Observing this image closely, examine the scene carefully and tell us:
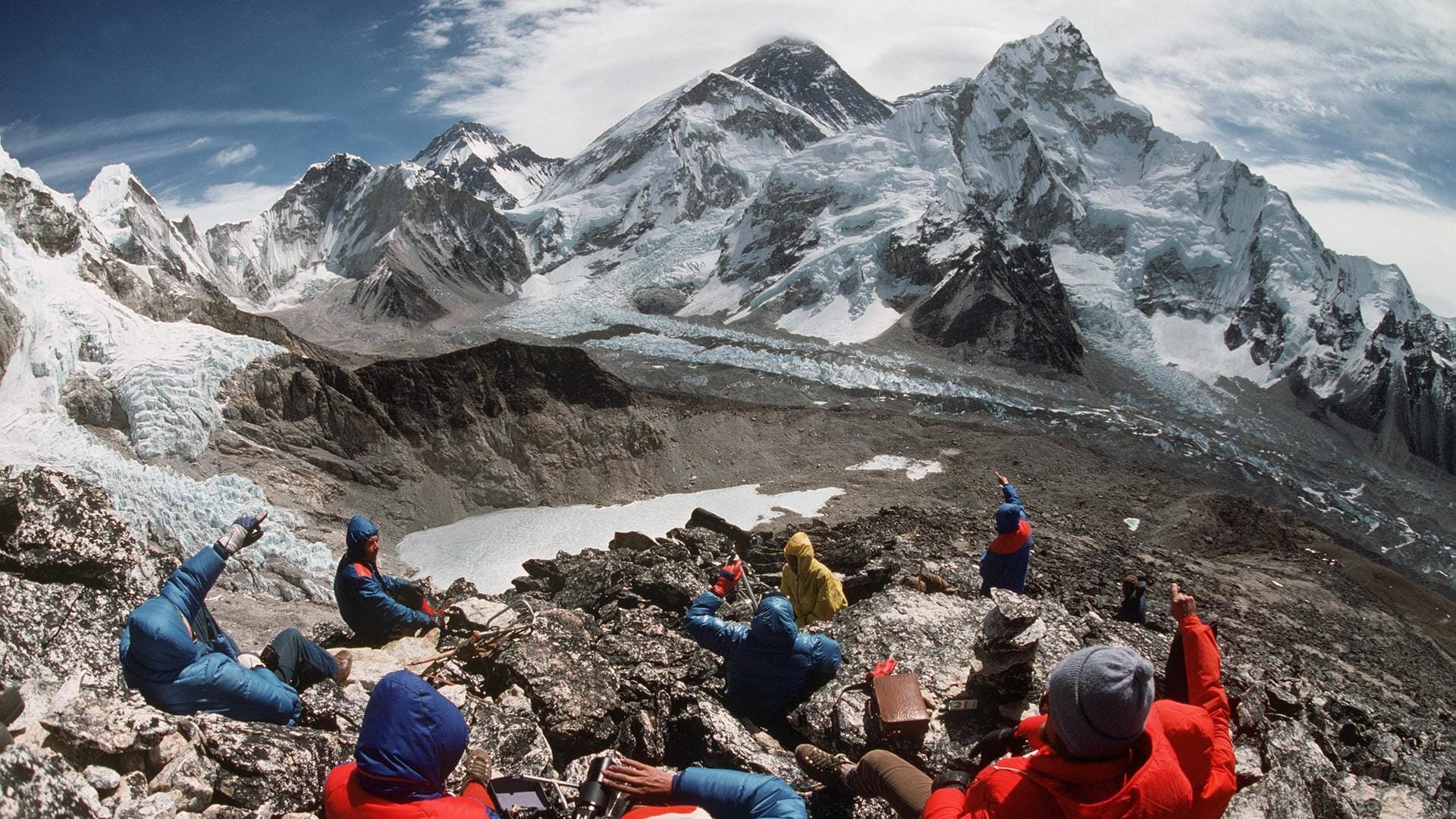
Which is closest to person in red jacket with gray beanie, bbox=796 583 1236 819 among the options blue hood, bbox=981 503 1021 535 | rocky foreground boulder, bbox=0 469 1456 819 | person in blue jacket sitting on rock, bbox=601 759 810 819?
person in blue jacket sitting on rock, bbox=601 759 810 819

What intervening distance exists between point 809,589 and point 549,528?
26227 mm

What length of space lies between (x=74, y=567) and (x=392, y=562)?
79.2 feet

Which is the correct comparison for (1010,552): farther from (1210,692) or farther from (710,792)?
(710,792)

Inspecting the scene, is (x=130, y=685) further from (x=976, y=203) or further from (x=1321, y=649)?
(x=976, y=203)

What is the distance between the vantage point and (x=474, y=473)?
38031 millimetres

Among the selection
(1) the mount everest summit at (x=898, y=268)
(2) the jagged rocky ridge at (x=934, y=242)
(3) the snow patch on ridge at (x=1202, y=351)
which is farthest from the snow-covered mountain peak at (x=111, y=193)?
(3) the snow patch on ridge at (x=1202, y=351)

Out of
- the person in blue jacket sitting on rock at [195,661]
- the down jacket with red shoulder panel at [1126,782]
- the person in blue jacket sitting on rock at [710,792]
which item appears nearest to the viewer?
the down jacket with red shoulder panel at [1126,782]

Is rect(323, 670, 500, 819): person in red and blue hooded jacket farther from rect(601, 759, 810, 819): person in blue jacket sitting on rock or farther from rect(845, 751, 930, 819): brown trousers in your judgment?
rect(845, 751, 930, 819): brown trousers

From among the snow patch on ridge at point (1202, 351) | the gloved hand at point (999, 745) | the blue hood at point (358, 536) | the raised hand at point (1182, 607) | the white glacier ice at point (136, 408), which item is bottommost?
the snow patch on ridge at point (1202, 351)

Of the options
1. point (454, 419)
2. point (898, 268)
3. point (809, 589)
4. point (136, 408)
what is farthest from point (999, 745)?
point (898, 268)

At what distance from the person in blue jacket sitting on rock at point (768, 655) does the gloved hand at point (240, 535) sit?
150 inches

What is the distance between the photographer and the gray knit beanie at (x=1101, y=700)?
307 centimetres

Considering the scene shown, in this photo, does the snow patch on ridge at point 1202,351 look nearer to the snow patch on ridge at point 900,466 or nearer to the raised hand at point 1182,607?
the snow patch on ridge at point 900,466

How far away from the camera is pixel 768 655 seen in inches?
260
